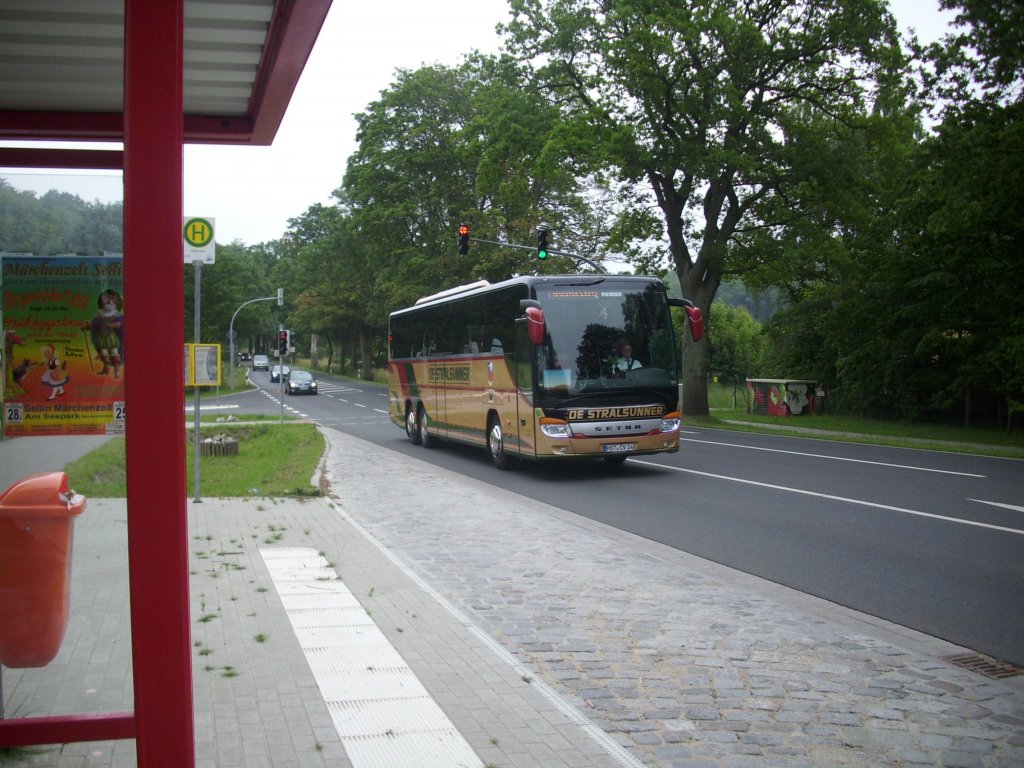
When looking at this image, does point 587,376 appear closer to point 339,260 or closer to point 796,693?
point 796,693

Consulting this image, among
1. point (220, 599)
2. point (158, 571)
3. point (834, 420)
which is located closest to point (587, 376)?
point (220, 599)

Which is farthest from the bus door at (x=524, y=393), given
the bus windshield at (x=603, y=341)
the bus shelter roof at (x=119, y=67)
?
the bus shelter roof at (x=119, y=67)

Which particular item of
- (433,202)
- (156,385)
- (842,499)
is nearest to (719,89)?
(842,499)

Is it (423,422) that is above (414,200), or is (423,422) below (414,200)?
below

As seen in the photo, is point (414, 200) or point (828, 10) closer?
point (828, 10)

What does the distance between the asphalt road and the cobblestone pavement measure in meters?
0.58

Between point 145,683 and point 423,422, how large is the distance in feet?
69.3

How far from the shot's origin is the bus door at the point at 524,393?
53.3 ft

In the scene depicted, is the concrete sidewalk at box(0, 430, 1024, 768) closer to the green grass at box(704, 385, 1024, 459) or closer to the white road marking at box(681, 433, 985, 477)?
the white road marking at box(681, 433, 985, 477)

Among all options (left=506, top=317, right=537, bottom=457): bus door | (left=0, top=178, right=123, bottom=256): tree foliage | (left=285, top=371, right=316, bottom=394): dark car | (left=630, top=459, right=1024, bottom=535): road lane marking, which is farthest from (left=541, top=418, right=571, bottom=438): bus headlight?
(left=285, top=371, right=316, bottom=394): dark car

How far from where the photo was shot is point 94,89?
483 centimetres

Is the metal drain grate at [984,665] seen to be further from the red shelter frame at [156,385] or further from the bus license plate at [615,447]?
the bus license plate at [615,447]

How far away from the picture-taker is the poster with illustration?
4.26 m

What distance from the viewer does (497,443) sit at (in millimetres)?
18469
